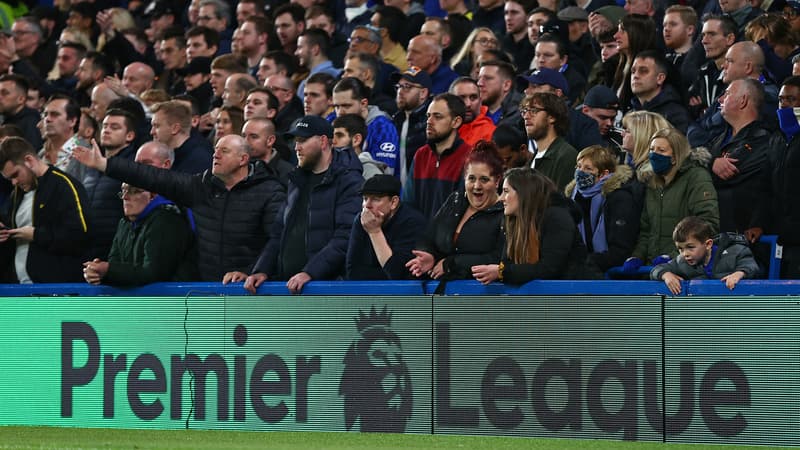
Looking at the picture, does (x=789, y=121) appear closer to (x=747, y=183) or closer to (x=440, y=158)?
(x=747, y=183)

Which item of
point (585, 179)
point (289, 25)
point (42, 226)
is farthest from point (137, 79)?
point (585, 179)

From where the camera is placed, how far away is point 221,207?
11336 millimetres

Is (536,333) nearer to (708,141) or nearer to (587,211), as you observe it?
(587,211)

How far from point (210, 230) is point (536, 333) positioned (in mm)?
3425

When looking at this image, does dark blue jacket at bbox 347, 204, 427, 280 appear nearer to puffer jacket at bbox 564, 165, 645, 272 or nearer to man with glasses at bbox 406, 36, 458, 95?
puffer jacket at bbox 564, 165, 645, 272

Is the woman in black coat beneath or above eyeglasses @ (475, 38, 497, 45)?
beneath

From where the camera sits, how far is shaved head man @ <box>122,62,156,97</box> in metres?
17.0

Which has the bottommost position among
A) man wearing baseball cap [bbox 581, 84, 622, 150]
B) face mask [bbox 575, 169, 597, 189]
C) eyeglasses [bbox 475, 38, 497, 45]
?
face mask [bbox 575, 169, 597, 189]

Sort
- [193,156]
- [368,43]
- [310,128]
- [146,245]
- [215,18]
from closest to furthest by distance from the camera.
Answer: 1. [146,245]
2. [310,128]
3. [193,156]
4. [368,43]
5. [215,18]

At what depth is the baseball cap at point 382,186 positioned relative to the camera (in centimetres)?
1030

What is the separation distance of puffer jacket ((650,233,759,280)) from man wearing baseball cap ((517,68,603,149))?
2845mm

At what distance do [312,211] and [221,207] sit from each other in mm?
832

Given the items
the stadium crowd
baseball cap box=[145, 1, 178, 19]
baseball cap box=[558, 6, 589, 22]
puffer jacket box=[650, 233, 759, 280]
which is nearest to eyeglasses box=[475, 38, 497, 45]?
the stadium crowd

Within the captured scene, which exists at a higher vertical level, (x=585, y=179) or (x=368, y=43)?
(x=368, y=43)
